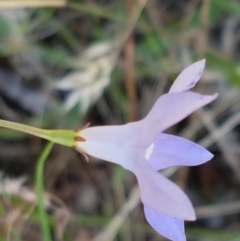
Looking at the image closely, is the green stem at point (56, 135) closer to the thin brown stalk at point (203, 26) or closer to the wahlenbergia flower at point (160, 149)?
the wahlenbergia flower at point (160, 149)

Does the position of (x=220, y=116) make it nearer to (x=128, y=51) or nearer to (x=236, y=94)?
(x=236, y=94)

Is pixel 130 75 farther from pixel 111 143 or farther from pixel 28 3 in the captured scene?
pixel 111 143

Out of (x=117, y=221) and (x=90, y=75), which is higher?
(x=90, y=75)

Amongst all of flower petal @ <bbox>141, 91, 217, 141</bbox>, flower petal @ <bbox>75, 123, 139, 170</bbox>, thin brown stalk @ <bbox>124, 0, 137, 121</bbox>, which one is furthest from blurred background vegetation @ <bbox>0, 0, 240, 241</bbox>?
flower petal @ <bbox>141, 91, 217, 141</bbox>

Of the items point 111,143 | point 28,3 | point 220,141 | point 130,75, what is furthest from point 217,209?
point 111,143

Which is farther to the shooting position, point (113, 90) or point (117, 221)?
point (113, 90)

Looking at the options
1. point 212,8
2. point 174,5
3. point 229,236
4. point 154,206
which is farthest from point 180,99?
point 174,5

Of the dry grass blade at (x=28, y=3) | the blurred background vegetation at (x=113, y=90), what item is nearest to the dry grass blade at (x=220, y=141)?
the blurred background vegetation at (x=113, y=90)
